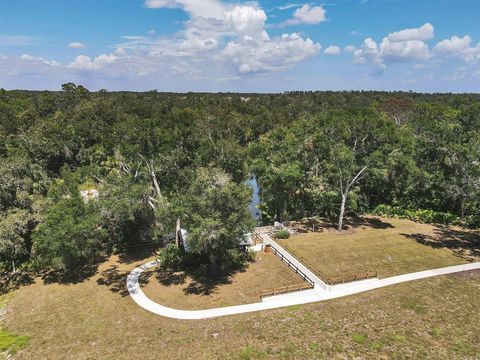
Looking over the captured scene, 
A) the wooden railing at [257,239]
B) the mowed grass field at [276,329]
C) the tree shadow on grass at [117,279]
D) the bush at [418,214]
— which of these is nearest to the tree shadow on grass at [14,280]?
the mowed grass field at [276,329]

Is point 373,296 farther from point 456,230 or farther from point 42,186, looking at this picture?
point 42,186

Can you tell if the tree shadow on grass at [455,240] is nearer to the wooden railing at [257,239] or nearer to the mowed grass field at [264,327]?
the mowed grass field at [264,327]

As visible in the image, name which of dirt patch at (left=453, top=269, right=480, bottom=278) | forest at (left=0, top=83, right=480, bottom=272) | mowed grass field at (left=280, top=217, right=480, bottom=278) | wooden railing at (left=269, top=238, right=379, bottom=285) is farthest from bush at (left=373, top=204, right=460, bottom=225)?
wooden railing at (left=269, top=238, right=379, bottom=285)

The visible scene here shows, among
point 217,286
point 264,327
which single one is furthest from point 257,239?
point 264,327

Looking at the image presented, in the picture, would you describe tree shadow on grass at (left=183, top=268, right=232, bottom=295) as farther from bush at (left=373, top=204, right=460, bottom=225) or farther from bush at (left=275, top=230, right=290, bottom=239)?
Result: bush at (left=373, top=204, right=460, bottom=225)

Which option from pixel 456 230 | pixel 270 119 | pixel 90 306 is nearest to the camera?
pixel 90 306

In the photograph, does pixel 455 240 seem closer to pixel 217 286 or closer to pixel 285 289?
pixel 285 289

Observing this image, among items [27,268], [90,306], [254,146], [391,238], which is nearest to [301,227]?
[391,238]
